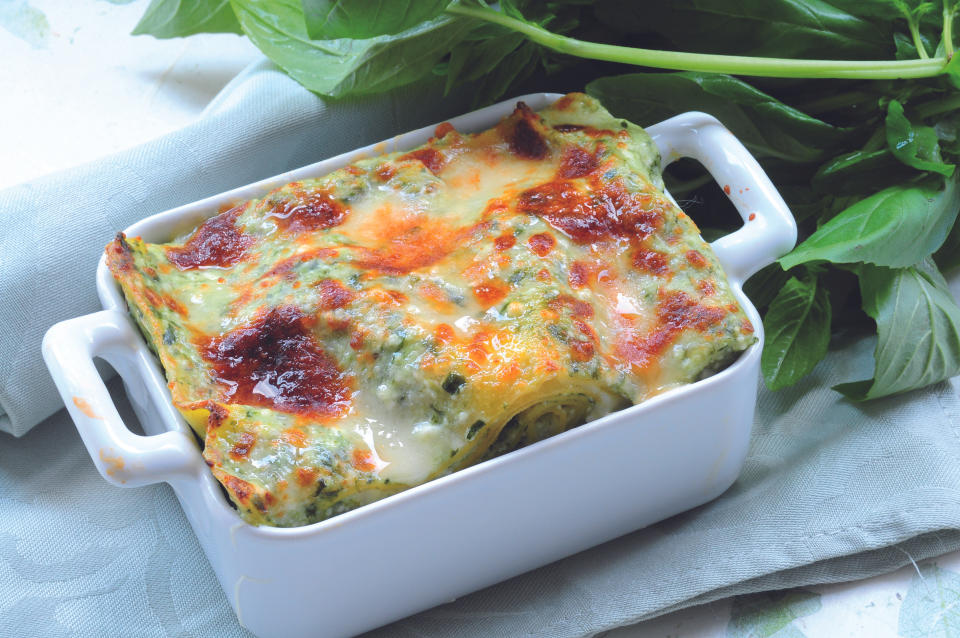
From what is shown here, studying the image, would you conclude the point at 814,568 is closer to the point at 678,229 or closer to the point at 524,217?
the point at 678,229

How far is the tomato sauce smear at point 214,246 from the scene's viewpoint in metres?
1.67

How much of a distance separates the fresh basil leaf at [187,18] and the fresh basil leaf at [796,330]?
3.82ft

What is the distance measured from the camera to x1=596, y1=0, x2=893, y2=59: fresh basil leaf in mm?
1930

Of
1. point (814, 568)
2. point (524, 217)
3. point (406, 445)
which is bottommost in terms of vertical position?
point (814, 568)

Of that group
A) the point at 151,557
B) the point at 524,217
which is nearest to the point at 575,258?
the point at 524,217

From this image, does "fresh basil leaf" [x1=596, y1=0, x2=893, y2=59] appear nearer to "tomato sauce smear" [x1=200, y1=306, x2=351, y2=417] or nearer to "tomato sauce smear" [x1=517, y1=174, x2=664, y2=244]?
"tomato sauce smear" [x1=517, y1=174, x2=664, y2=244]

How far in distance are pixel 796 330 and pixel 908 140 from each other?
1.17 ft

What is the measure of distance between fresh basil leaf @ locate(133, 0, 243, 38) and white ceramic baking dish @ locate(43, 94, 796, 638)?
2.20ft

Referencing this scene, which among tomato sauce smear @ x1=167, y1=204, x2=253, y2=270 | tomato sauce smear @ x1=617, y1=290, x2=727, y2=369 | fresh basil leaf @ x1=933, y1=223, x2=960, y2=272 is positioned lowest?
fresh basil leaf @ x1=933, y1=223, x2=960, y2=272

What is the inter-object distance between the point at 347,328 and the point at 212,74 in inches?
44.2

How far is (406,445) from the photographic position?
1.43 meters

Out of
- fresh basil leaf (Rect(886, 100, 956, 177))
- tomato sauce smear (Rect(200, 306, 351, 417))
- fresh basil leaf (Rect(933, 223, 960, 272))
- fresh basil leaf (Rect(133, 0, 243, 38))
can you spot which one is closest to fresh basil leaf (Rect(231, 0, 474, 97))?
fresh basil leaf (Rect(133, 0, 243, 38))

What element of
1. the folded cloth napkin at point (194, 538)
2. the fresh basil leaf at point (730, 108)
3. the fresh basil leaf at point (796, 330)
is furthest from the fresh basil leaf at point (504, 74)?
the fresh basil leaf at point (796, 330)

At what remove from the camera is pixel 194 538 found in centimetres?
170
